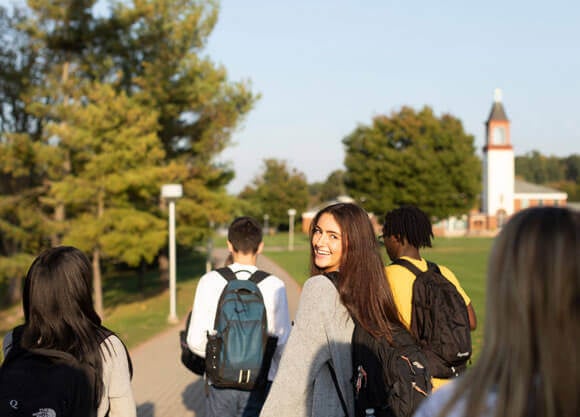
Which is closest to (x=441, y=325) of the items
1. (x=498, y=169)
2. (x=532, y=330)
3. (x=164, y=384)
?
(x=532, y=330)

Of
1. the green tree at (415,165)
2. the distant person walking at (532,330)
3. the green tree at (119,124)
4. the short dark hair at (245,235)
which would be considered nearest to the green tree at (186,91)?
the green tree at (119,124)

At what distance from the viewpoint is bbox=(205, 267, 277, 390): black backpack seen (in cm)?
357

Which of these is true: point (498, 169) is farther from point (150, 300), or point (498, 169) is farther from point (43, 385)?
point (43, 385)

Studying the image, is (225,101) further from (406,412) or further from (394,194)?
(394,194)

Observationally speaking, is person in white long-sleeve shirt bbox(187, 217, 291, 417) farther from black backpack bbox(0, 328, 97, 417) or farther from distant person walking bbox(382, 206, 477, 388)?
black backpack bbox(0, 328, 97, 417)

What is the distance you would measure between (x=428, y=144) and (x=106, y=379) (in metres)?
54.4

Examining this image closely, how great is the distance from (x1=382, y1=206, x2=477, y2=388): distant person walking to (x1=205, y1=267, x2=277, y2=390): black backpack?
80 cm

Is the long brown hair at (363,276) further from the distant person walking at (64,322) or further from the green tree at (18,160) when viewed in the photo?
the green tree at (18,160)

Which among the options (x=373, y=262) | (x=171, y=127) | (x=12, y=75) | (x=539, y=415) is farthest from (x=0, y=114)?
(x=539, y=415)

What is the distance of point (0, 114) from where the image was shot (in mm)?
21484

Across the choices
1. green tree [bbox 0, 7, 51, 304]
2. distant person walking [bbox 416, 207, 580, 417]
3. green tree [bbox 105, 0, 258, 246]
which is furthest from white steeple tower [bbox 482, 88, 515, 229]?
distant person walking [bbox 416, 207, 580, 417]

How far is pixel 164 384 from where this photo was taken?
831 cm

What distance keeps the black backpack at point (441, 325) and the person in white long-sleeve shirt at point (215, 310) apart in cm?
91

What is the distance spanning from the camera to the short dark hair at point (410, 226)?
3653 millimetres
